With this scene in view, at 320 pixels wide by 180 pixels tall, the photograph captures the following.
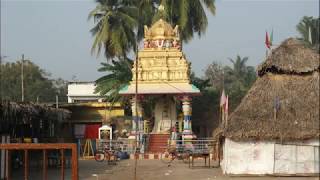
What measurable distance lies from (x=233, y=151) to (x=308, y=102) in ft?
10.2

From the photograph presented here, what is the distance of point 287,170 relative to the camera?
20.9m

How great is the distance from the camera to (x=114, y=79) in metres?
41.3

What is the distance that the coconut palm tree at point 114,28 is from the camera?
1647 inches

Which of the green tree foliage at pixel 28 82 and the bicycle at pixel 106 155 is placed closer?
the bicycle at pixel 106 155

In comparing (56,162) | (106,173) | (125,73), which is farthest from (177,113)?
(106,173)

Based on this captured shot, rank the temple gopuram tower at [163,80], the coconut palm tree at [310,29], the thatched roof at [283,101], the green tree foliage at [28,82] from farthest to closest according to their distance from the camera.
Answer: the green tree foliage at [28,82] < the coconut palm tree at [310,29] < the temple gopuram tower at [163,80] < the thatched roof at [283,101]

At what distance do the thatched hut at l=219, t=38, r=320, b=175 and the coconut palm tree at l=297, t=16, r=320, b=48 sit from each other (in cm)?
2701

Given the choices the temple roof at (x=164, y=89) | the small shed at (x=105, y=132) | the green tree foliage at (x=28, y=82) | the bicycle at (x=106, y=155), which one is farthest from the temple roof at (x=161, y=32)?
the green tree foliage at (x=28, y=82)

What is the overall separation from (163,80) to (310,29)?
18.5 meters

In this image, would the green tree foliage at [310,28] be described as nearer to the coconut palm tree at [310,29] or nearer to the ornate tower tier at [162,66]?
the coconut palm tree at [310,29]

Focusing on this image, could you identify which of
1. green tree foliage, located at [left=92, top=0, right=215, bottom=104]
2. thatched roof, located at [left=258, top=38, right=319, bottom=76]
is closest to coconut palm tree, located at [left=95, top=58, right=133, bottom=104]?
green tree foliage, located at [left=92, top=0, right=215, bottom=104]

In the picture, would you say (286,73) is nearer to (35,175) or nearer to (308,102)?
(308,102)

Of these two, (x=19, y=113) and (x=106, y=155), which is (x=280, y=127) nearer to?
(x=19, y=113)

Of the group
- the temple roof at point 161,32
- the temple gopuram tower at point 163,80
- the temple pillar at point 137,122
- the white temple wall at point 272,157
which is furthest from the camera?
the temple roof at point 161,32
